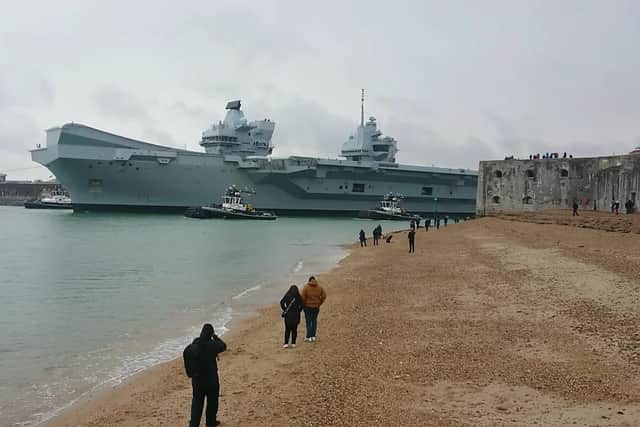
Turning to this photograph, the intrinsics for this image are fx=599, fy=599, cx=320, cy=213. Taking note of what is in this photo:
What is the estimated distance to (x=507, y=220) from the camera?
34.9 m

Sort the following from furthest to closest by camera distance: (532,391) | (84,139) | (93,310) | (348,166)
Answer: (348,166)
(84,139)
(93,310)
(532,391)

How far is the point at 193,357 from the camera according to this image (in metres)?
5.85

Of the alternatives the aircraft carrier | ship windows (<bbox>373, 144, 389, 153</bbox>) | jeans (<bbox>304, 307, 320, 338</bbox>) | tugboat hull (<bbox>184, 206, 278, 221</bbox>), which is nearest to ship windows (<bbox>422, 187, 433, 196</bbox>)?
the aircraft carrier

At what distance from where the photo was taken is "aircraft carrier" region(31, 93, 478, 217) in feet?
194

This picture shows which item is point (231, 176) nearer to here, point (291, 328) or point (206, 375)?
point (291, 328)

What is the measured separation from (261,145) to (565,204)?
48.3 m

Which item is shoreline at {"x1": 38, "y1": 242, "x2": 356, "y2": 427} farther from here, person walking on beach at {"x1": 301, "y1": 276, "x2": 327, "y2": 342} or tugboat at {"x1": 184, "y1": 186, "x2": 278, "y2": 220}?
tugboat at {"x1": 184, "y1": 186, "x2": 278, "y2": 220}

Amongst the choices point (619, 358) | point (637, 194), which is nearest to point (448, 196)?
point (637, 194)

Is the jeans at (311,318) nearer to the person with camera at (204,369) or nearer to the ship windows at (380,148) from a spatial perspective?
the person with camera at (204,369)

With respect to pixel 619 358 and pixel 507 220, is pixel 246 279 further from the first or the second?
pixel 507 220

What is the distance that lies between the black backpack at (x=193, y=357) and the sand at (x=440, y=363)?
0.93 m

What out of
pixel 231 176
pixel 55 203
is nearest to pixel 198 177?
pixel 231 176

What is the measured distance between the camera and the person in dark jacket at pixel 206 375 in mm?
5926

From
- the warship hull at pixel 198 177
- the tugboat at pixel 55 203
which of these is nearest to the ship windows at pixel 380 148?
the warship hull at pixel 198 177
